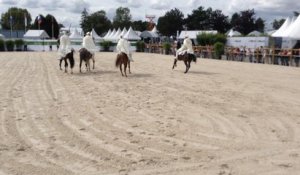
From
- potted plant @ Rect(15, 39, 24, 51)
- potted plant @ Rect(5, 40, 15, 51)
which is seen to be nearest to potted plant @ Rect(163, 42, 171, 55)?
potted plant @ Rect(15, 39, 24, 51)

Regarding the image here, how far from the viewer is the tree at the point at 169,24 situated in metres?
101

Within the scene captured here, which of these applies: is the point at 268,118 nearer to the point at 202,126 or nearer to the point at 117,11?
the point at 202,126

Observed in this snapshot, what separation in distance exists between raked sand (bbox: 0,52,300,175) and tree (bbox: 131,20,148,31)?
10159 centimetres

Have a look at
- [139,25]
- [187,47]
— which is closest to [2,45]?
[187,47]

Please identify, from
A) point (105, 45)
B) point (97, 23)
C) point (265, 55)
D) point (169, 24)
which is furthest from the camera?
point (97, 23)

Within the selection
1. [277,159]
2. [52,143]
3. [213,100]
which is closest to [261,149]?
[277,159]

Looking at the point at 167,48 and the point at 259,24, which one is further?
the point at 259,24

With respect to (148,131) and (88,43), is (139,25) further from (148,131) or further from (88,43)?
(148,131)

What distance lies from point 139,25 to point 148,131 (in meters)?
110

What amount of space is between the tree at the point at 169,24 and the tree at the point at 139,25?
37.1ft

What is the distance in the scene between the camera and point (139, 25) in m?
116

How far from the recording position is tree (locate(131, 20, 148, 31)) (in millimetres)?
114775

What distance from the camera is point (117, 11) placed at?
12888 cm

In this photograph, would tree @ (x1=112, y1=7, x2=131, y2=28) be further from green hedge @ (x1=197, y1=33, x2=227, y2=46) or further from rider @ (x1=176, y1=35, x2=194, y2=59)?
rider @ (x1=176, y1=35, x2=194, y2=59)
